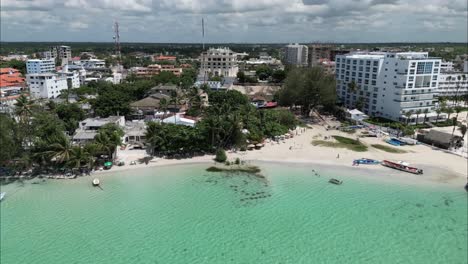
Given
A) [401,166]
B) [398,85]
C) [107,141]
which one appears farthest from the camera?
[398,85]

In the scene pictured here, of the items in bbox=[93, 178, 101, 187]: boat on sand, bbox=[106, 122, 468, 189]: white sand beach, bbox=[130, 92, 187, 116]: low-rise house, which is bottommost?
bbox=[93, 178, 101, 187]: boat on sand

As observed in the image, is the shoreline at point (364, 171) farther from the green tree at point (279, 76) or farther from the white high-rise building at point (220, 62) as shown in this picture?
the white high-rise building at point (220, 62)

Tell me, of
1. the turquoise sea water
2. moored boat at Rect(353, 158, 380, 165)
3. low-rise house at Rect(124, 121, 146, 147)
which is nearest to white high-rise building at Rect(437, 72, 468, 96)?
moored boat at Rect(353, 158, 380, 165)

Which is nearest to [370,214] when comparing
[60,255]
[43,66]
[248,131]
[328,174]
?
[328,174]

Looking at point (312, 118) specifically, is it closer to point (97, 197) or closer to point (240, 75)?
point (240, 75)

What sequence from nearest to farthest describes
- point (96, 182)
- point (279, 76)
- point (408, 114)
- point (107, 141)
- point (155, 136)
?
point (96, 182) → point (107, 141) → point (155, 136) → point (408, 114) → point (279, 76)

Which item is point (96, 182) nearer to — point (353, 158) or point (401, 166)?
point (353, 158)

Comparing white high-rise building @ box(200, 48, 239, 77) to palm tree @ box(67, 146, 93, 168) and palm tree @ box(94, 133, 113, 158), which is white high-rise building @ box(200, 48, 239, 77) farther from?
palm tree @ box(67, 146, 93, 168)

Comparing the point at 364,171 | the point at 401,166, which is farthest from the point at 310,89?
the point at 401,166
